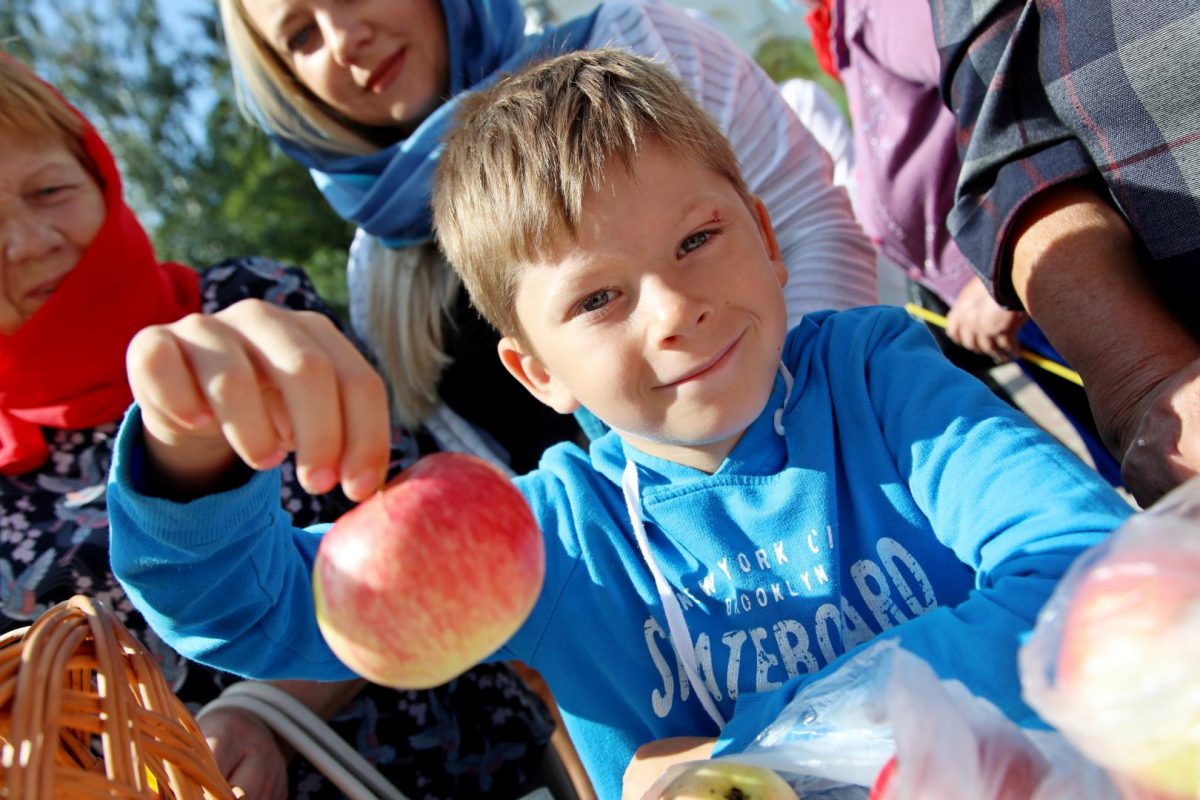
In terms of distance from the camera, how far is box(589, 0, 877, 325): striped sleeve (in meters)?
1.65

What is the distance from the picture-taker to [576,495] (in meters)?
1.22

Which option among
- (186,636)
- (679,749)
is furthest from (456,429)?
(679,749)

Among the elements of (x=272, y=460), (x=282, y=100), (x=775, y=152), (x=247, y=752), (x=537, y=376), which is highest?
(x=282, y=100)

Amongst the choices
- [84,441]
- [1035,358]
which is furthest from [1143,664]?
[84,441]

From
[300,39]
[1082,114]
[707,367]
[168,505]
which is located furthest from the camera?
[300,39]

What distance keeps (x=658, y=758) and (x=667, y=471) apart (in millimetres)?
349

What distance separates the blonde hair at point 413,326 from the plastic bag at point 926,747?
126 cm

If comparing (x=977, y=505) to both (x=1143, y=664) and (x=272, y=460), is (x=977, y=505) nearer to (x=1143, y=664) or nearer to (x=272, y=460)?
(x=1143, y=664)

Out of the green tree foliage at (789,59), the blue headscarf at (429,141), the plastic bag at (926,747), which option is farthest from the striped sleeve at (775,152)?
the green tree foliage at (789,59)

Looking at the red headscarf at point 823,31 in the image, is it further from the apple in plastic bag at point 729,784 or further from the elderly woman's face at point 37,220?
the apple in plastic bag at point 729,784

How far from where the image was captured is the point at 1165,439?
38.8 inches

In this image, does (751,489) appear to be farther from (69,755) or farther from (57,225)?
(57,225)

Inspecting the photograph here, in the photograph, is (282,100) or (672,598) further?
(282,100)

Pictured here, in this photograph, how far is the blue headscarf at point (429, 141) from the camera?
5.98 feet
